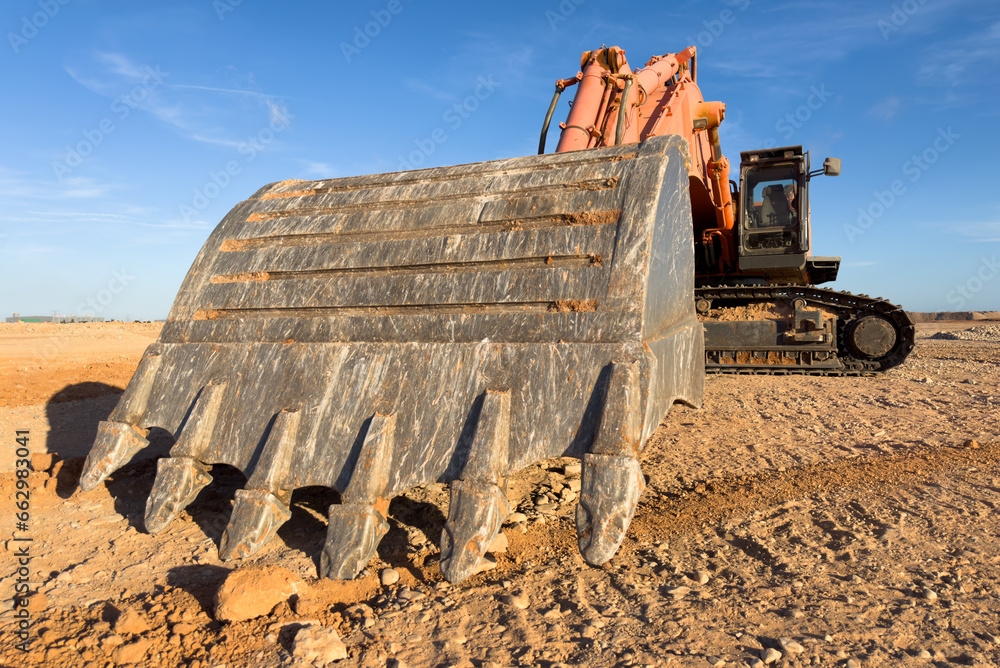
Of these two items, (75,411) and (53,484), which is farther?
(75,411)

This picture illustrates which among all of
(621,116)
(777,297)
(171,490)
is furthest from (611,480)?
(777,297)

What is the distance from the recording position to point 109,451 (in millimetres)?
2912

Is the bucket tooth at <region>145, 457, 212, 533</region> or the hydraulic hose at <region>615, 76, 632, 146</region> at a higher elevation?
the hydraulic hose at <region>615, 76, 632, 146</region>

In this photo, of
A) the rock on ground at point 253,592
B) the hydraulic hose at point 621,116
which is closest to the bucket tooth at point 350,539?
the rock on ground at point 253,592

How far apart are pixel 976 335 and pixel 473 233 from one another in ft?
67.8

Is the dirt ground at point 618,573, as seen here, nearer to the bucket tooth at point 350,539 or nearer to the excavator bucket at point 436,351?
the bucket tooth at point 350,539

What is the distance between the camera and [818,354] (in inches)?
341

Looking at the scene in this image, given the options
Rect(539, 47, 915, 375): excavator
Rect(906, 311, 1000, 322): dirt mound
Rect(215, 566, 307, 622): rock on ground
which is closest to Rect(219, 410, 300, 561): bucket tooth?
Rect(215, 566, 307, 622): rock on ground

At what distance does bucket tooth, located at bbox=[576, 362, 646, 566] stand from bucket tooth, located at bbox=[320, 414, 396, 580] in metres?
0.78

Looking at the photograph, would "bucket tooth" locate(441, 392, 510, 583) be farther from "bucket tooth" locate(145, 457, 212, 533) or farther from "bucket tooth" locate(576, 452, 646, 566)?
"bucket tooth" locate(145, 457, 212, 533)

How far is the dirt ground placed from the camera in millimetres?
1838

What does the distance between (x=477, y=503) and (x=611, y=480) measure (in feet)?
1.58

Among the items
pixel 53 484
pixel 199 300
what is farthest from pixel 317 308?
pixel 53 484

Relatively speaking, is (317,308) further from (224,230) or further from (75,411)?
(75,411)
